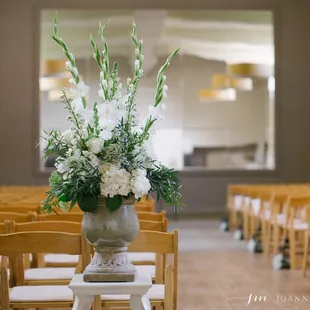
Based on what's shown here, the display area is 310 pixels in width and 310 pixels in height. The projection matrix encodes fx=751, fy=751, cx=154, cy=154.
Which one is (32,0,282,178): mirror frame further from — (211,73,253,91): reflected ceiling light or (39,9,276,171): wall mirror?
(211,73,253,91): reflected ceiling light

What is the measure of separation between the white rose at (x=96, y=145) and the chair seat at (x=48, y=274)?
133 centimetres

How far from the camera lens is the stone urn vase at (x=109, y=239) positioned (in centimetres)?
309

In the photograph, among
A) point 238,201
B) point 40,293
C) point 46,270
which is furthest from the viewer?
point 238,201

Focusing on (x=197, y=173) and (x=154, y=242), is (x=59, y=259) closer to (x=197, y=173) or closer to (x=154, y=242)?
(x=154, y=242)

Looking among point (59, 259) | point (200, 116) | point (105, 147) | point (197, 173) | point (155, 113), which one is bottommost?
point (59, 259)

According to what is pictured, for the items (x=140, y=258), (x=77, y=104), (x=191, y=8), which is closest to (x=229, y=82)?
(x=191, y=8)

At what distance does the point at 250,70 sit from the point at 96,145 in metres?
12.2

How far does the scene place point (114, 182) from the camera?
10.0 ft

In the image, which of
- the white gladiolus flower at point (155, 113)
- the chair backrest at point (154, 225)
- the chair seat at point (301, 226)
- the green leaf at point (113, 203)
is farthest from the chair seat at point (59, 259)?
the chair seat at point (301, 226)

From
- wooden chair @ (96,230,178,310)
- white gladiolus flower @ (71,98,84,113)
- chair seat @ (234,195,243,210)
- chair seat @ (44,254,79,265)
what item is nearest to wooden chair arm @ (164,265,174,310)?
wooden chair @ (96,230,178,310)

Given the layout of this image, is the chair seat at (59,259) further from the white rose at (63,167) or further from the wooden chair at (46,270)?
the white rose at (63,167)

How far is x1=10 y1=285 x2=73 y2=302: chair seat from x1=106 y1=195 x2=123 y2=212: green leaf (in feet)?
2.51

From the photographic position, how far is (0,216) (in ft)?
14.8

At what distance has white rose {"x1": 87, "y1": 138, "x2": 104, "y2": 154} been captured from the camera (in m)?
3.05
